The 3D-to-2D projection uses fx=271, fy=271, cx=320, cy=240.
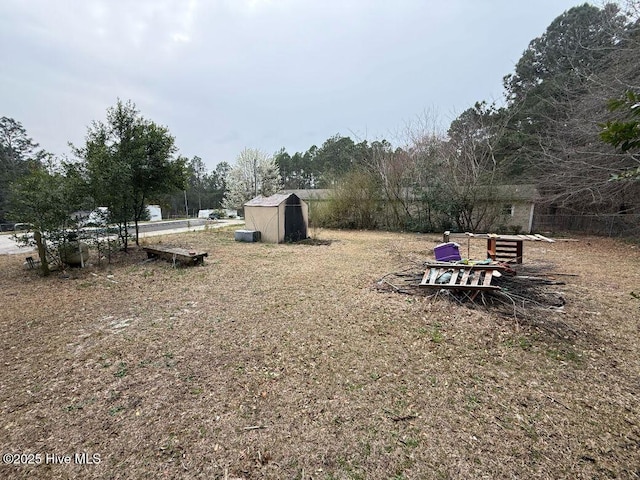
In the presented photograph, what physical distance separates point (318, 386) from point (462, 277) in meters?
2.74

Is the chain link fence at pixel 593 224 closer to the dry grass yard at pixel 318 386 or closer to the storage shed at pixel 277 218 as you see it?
the dry grass yard at pixel 318 386

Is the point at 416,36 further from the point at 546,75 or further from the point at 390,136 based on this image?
the point at 546,75

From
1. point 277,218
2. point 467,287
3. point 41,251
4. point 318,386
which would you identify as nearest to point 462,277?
point 467,287

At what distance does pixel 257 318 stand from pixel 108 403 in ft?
5.38

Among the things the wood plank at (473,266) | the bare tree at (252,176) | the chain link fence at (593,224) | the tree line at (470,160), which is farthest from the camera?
the bare tree at (252,176)

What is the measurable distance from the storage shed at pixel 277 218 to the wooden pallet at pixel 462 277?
6398mm

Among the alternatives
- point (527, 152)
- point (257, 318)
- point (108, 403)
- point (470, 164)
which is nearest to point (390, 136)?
point (470, 164)

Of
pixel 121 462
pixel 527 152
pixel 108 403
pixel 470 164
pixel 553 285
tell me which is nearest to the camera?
pixel 121 462

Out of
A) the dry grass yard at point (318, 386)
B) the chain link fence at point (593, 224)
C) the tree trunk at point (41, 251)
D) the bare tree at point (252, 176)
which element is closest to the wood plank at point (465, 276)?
the dry grass yard at point (318, 386)

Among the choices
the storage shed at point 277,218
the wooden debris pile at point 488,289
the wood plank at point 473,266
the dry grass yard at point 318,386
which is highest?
the storage shed at point 277,218

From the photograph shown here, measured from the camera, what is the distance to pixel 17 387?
2.13 meters

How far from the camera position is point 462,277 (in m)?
3.86

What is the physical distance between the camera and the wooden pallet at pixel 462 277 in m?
3.67

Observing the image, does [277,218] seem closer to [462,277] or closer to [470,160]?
[462,277]
